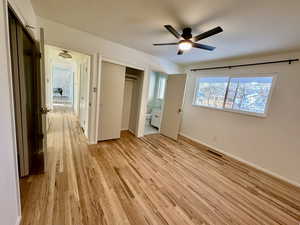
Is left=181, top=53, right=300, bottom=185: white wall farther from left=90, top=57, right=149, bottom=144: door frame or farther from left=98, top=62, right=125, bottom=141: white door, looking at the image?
Result: left=98, top=62, right=125, bottom=141: white door

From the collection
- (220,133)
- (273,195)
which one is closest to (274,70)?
(220,133)

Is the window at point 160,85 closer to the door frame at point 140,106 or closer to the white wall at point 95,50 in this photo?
the white wall at point 95,50

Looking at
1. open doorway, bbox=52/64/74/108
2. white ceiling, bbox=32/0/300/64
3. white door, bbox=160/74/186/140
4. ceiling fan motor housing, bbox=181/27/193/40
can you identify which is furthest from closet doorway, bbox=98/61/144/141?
open doorway, bbox=52/64/74/108

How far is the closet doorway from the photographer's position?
3.08 m

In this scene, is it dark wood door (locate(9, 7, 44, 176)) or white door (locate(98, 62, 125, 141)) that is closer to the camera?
dark wood door (locate(9, 7, 44, 176))

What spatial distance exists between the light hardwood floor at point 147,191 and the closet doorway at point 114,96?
57cm

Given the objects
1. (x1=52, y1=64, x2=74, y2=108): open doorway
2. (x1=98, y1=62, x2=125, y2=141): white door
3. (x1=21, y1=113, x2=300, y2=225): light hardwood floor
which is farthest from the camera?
(x1=52, y1=64, x2=74, y2=108): open doorway

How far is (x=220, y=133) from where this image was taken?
3.54m

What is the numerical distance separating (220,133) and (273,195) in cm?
165

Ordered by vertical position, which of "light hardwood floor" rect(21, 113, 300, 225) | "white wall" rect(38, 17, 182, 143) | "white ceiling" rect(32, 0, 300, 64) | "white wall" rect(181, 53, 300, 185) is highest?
"white ceiling" rect(32, 0, 300, 64)

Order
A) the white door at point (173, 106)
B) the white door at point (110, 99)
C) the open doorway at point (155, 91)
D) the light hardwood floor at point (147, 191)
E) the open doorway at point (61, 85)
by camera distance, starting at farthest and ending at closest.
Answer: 1. the open doorway at point (61, 85)
2. the open doorway at point (155, 91)
3. the white door at point (173, 106)
4. the white door at point (110, 99)
5. the light hardwood floor at point (147, 191)

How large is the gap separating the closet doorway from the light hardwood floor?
570mm

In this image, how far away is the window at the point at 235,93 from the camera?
286 cm

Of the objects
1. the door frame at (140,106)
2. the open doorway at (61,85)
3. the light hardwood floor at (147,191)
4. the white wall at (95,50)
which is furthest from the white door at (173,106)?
the open doorway at (61,85)
